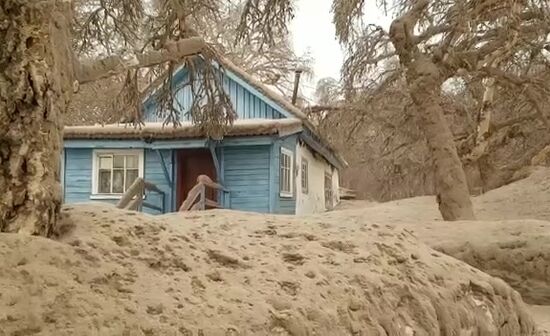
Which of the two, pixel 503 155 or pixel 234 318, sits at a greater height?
pixel 503 155

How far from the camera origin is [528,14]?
9414 millimetres

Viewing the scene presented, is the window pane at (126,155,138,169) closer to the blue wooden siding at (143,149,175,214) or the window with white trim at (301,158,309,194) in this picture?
the blue wooden siding at (143,149,175,214)

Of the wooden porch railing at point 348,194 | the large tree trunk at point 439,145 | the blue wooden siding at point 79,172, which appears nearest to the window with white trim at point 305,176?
the blue wooden siding at point 79,172

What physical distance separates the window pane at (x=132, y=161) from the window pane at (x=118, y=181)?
0.26 m

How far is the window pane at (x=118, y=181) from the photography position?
16.6 meters

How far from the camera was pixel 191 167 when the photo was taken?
687 inches

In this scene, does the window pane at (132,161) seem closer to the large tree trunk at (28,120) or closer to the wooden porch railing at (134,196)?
the wooden porch railing at (134,196)

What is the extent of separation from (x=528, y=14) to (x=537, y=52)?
1.43 metres

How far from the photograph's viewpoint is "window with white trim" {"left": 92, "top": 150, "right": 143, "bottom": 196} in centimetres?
1662

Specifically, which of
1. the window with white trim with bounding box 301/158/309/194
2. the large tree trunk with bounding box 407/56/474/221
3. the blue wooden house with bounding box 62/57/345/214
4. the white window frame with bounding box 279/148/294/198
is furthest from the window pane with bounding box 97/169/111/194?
the large tree trunk with bounding box 407/56/474/221

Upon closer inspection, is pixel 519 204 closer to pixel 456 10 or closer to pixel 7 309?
pixel 456 10

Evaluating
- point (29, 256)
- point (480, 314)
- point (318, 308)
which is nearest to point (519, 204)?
point (480, 314)

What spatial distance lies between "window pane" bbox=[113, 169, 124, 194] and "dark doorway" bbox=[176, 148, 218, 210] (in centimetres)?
155

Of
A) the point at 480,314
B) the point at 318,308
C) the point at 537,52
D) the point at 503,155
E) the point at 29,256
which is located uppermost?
the point at 537,52
